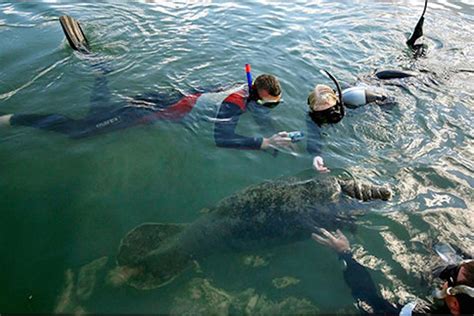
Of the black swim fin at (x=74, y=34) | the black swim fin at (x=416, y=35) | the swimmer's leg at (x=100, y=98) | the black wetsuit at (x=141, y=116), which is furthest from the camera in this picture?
the black swim fin at (x=416, y=35)

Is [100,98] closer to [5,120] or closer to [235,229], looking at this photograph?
[5,120]

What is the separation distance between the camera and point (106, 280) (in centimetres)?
429

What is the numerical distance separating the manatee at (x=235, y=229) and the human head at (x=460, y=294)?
1.66 metres

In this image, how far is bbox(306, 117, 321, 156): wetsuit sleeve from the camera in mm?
6465

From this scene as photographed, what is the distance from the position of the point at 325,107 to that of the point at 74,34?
5990 mm

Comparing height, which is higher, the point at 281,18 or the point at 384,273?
the point at 281,18

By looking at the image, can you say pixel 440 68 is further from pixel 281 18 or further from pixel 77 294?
pixel 77 294

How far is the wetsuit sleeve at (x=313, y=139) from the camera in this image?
6.46m

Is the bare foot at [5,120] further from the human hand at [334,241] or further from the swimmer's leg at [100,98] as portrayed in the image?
the human hand at [334,241]

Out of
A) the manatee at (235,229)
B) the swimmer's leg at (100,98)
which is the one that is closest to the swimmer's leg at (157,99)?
the swimmer's leg at (100,98)

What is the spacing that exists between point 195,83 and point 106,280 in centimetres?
505

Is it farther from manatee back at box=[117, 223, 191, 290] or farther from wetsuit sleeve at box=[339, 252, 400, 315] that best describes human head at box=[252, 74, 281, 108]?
wetsuit sleeve at box=[339, 252, 400, 315]

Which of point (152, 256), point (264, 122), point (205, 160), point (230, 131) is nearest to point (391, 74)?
point (264, 122)

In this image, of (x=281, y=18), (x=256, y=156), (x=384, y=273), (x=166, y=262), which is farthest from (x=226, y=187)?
(x=281, y=18)
